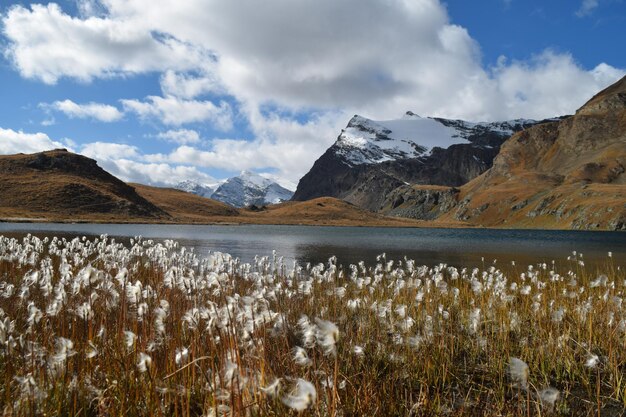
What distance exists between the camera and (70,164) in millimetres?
145375

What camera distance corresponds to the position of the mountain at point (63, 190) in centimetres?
11250

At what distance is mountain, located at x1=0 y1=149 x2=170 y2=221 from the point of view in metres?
112

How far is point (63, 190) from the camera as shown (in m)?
122

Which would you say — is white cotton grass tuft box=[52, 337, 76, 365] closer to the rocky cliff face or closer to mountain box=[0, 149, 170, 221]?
mountain box=[0, 149, 170, 221]

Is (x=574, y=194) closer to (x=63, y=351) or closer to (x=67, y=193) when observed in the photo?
(x=67, y=193)

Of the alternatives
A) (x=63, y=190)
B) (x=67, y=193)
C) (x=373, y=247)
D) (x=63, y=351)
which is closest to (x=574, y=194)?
(x=373, y=247)

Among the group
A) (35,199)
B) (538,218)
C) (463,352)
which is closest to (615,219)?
(538,218)

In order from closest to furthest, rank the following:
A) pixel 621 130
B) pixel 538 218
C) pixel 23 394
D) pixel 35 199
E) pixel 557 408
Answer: pixel 23 394, pixel 557 408, pixel 35 199, pixel 538 218, pixel 621 130

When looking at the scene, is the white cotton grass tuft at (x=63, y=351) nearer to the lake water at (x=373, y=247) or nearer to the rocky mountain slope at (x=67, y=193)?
the lake water at (x=373, y=247)

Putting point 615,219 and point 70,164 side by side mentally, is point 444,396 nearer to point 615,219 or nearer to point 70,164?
point 615,219

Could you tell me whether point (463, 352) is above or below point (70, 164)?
below

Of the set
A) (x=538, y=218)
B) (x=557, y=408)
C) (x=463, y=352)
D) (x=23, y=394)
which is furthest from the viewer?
(x=538, y=218)

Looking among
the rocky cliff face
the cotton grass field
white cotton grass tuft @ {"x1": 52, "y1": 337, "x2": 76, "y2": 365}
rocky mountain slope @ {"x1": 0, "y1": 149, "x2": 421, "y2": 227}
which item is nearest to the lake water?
the cotton grass field

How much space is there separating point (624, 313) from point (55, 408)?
8.51 metres
